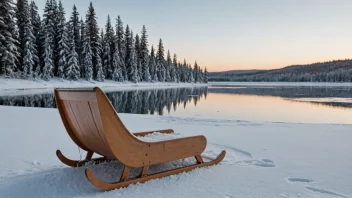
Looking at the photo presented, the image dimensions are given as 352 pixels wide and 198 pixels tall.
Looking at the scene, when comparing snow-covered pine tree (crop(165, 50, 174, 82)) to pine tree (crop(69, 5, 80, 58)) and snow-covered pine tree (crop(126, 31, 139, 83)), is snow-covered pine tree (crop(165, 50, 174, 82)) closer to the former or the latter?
snow-covered pine tree (crop(126, 31, 139, 83))

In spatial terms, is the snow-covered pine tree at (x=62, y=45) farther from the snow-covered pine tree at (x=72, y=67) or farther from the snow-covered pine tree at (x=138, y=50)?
the snow-covered pine tree at (x=138, y=50)

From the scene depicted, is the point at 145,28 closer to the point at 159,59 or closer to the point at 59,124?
the point at 159,59

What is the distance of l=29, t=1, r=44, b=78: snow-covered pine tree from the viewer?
35156mm

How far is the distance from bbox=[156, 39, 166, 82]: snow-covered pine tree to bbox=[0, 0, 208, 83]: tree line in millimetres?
4906

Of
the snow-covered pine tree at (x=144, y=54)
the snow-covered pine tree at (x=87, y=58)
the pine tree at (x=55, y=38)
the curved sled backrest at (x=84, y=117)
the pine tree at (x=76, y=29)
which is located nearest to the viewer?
the curved sled backrest at (x=84, y=117)

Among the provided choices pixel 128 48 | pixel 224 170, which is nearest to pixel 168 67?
pixel 128 48

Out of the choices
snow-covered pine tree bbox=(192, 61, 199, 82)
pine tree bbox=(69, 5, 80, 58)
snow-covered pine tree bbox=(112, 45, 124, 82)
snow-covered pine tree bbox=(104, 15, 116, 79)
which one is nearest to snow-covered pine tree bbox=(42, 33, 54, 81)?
pine tree bbox=(69, 5, 80, 58)

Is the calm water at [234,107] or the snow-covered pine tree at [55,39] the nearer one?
the calm water at [234,107]

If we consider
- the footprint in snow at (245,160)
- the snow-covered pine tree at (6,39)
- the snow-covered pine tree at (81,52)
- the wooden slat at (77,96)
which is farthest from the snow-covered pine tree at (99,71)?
the wooden slat at (77,96)

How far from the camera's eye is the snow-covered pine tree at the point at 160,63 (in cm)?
6512

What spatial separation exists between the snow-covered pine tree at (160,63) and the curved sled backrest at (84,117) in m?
61.2

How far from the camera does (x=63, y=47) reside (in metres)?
38.0

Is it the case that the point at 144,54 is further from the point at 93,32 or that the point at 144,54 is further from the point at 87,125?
the point at 87,125

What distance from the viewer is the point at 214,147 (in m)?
5.06
